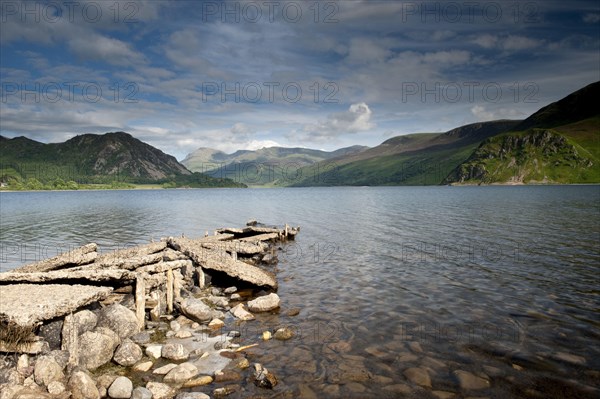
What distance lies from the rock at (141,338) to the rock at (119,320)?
0.24m

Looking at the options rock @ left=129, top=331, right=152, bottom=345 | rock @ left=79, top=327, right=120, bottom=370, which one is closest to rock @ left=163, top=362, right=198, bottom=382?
rock @ left=79, top=327, right=120, bottom=370

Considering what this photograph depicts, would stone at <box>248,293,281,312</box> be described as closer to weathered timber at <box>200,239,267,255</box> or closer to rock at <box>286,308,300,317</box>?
rock at <box>286,308,300,317</box>

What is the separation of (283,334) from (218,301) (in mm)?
7132

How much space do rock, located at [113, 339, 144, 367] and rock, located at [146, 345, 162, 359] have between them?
0.32 m

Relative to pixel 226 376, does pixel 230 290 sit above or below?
below

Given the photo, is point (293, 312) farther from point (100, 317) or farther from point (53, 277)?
point (53, 277)

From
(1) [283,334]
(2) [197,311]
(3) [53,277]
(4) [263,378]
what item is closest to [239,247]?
(2) [197,311]

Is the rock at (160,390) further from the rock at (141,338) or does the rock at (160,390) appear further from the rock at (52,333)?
the rock at (52,333)

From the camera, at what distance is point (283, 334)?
58.7ft

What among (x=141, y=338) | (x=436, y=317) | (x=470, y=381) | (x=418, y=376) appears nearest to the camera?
(x=470, y=381)

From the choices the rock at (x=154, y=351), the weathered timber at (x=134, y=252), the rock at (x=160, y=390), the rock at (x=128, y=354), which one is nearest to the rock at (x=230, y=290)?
the weathered timber at (x=134, y=252)

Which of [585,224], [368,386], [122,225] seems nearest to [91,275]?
[368,386]

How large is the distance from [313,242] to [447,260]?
62.7 ft

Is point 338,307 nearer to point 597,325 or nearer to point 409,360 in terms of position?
point 409,360
